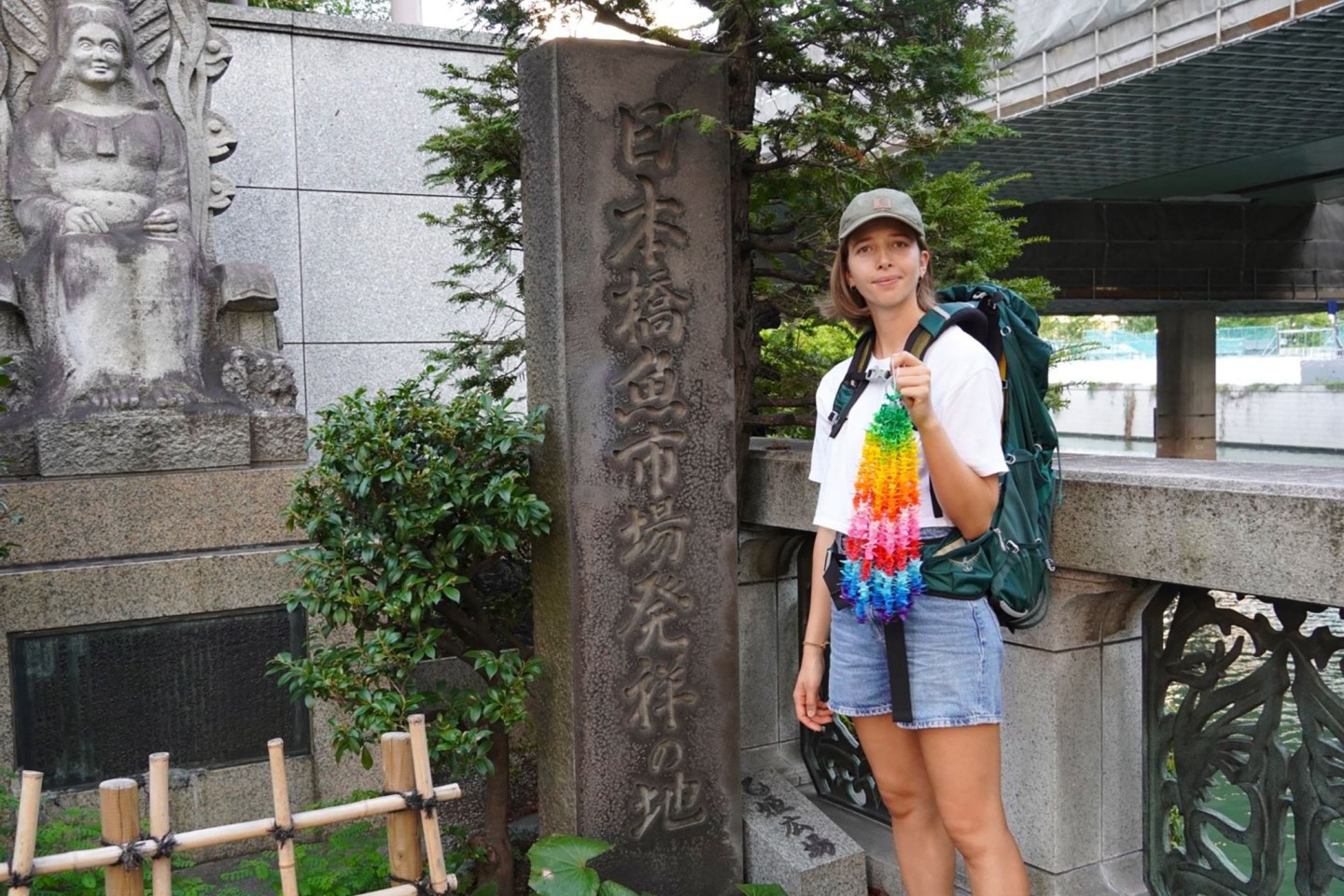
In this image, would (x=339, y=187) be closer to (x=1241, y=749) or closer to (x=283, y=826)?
(x=283, y=826)

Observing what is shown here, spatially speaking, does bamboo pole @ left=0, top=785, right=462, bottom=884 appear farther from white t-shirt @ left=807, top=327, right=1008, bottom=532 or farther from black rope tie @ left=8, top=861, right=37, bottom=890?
white t-shirt @ left=807, top=327, right=1008, bottom=532

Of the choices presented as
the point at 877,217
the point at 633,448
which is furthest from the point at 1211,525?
the point at 633,448

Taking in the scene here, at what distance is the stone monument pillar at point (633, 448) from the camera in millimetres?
3475

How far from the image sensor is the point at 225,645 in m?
4.58

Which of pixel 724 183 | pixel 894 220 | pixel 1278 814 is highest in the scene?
pixel 724 183

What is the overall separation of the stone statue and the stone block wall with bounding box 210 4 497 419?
185cm

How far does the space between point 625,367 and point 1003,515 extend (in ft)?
4.58

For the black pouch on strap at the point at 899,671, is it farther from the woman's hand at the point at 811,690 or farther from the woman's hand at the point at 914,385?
the woman's hand at the point at 914,385

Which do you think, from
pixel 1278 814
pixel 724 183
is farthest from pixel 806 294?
pixel 1278 814

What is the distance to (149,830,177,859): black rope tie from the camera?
275 centimetres

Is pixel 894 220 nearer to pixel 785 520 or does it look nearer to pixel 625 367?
pixel 625 367

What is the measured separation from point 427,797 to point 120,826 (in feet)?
2.41

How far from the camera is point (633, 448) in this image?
3.58 metres

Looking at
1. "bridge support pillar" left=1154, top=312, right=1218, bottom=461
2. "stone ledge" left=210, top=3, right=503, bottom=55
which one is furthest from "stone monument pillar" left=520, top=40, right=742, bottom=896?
"bridge support pillar" left=1154, top=312, right=1218, bottom=461
